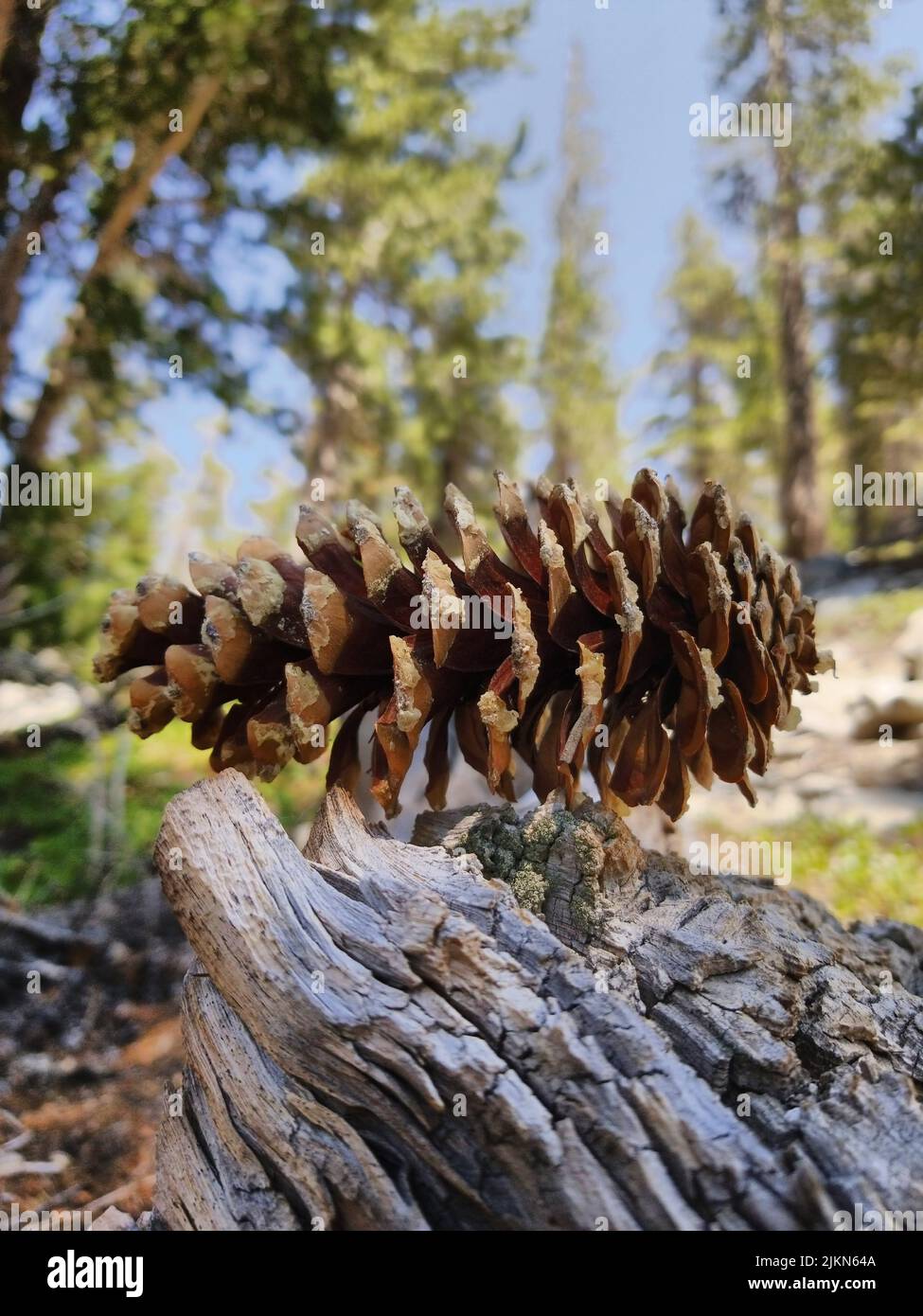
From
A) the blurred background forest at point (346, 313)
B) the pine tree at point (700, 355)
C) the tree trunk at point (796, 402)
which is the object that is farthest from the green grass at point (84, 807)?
the pine tree at point (700, 355)

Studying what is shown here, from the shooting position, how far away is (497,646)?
1.27m

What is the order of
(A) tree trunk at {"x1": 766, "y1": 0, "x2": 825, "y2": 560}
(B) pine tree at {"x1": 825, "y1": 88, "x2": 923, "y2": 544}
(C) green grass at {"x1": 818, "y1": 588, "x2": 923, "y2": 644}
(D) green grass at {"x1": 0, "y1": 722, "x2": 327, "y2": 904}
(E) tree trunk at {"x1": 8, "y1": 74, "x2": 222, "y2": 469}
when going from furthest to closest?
(A) tree trunk at {"x1": 766, "y1": 0, "x2": 825, "y2": 560}, (B) pine tree at {"x1": 825, "y1": 88, "x2": 923, "y2": 544}, (C) green grass at {"x1": 818, "y1": 588, "x2": 923, "y2": 644}, (E) tree trunk at {"x1": 8, "y1": 74, "x2": 222, "y2": 469}, (D) green grass at {"x1": 0, "y1": 722, "x2": 327, "y2": 904}

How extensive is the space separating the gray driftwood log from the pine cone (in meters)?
0.19

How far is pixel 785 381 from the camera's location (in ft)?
32.6

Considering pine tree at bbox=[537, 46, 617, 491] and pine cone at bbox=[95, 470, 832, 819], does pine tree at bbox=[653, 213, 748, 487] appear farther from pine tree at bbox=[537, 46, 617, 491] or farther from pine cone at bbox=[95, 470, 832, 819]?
pine cone at bbox=[95, 470, 832, 819]

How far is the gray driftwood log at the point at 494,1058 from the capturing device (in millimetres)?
867

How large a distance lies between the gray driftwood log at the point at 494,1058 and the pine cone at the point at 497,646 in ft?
0.61

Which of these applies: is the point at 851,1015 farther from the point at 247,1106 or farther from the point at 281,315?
the point at 281,315

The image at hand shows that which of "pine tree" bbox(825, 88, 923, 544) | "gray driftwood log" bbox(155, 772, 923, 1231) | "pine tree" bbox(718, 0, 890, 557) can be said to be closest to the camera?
"gray driftwood log" bbox(155, 772, 923, 1231)

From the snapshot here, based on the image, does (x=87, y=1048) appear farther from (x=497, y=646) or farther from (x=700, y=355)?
(x=700, y=355)

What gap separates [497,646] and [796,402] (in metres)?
10.0

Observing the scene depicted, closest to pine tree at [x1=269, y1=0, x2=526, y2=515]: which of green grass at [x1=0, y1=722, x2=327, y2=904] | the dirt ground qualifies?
green grass at [x1=0, y1=722, x2=327, y2=904]

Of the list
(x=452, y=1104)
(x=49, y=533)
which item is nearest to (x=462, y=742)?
(x=452, y=1104)

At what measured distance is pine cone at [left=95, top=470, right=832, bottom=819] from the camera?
119cm
